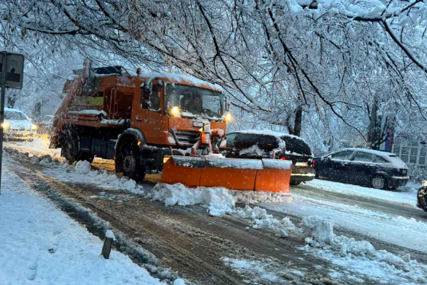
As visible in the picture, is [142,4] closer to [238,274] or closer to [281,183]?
[238,274]

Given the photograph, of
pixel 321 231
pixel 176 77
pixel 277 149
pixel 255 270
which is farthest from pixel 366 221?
pixel 176 77

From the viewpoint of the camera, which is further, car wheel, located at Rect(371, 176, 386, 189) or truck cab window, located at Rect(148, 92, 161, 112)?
car wheel, located at Rect(371, 176, 386, 189)

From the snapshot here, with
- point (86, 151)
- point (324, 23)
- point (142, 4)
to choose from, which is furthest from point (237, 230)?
point (86, 151)

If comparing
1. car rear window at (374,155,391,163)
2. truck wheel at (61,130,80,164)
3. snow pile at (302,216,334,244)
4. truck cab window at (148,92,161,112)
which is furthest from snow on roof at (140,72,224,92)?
car rear window at (374,155,391,163)

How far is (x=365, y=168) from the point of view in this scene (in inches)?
569

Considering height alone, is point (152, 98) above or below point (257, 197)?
above

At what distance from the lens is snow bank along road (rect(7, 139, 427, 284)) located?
434 centimetres

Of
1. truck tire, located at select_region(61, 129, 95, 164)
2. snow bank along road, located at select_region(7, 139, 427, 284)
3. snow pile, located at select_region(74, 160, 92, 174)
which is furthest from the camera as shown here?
truck tire, located at select_region(61, 129, 95, 164)

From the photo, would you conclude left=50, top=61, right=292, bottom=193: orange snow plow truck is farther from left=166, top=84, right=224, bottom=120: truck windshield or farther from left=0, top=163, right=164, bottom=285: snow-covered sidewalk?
left=0, top=163, right=164, bottom=285: snow-covered sidewalk

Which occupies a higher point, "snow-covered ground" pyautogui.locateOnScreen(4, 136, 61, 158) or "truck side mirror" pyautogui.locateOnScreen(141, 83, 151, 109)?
"truck side mirror" pyautogui.locateOnScreen(141, 83, 151, 109)

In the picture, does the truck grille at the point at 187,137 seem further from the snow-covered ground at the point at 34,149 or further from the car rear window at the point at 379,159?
the car rear window at the point at 379,159

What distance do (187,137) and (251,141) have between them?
3.48 m

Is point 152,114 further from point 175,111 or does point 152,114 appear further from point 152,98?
point 175,111

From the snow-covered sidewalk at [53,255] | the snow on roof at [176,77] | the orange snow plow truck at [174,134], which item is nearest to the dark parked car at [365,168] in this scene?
the orange snow plow truck at [174,134]
